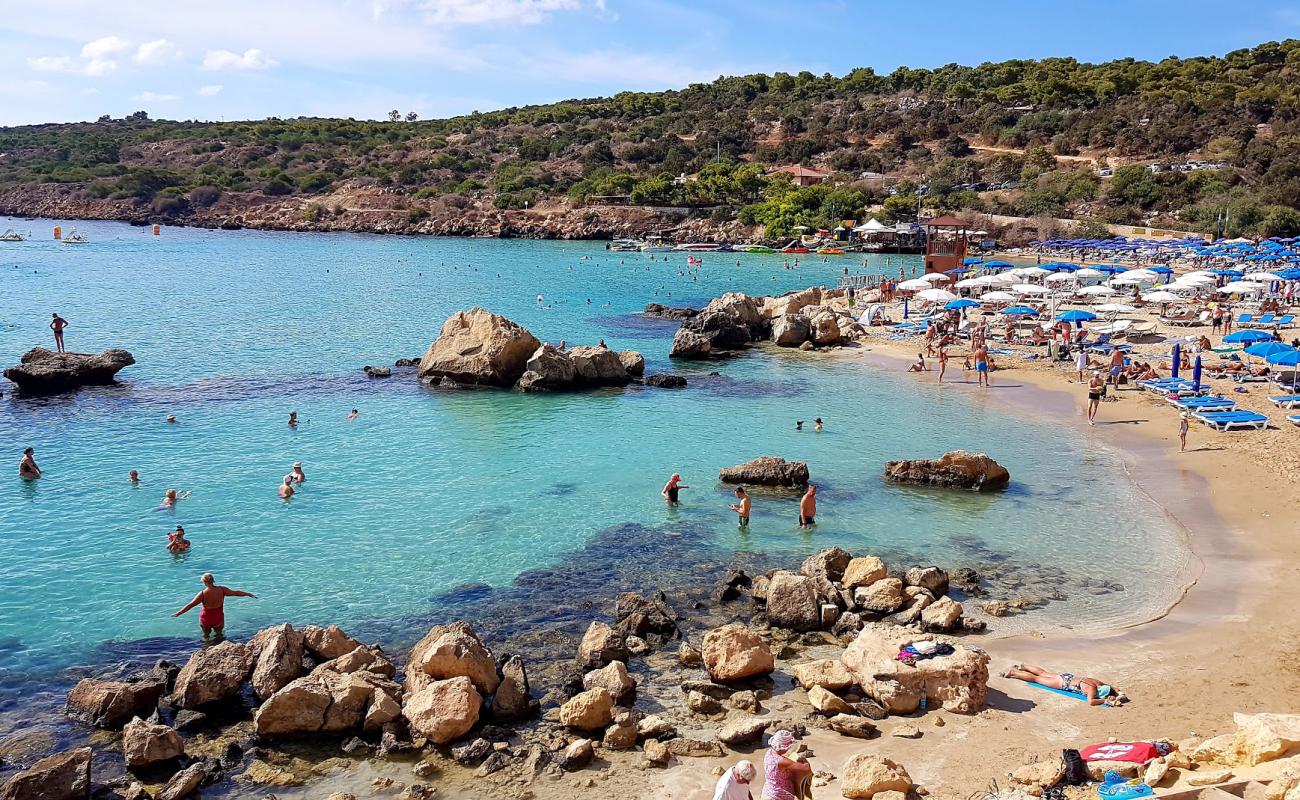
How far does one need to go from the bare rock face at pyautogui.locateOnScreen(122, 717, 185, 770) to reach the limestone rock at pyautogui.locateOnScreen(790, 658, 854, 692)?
24.9 feet

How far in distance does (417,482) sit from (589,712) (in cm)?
1162

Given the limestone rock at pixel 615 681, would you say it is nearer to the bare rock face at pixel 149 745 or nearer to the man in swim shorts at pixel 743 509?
the bare rock face at pixel 149 745

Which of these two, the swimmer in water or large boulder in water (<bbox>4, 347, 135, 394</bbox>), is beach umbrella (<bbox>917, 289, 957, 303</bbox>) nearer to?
the swimmer in water

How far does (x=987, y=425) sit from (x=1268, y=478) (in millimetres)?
7264

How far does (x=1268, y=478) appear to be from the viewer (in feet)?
63.9

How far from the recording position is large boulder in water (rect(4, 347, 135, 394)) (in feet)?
95.5

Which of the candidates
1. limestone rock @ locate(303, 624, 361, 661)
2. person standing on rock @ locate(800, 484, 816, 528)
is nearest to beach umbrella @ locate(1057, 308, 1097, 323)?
person standing on rock @ locate(800, 484, 816, 528)

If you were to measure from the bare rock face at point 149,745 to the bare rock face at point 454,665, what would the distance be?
267 centimetres

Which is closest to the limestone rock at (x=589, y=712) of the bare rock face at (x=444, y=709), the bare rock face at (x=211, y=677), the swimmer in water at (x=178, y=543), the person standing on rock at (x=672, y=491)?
the bare rock face at (x=444, y=709)

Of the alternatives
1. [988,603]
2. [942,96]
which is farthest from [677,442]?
[942,96]

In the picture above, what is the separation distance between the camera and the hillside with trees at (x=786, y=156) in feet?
281

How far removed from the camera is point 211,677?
11602 mm

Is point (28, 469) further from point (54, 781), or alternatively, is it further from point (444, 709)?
point (444, 709)

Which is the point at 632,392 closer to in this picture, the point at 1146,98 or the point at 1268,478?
the point at 1268,478
